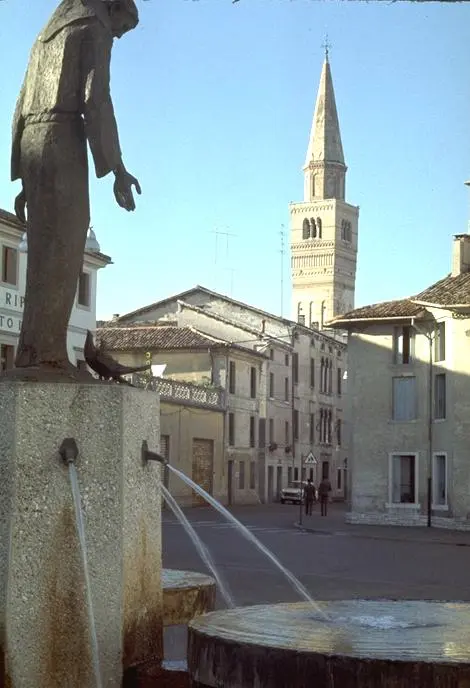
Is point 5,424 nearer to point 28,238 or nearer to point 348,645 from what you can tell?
point 28,238

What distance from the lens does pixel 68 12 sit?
5.39 m

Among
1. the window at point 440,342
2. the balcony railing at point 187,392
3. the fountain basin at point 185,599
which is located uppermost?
the window at point 440,342

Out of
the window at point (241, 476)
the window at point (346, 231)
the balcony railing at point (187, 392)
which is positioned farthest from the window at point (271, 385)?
the window at point (346, 231)

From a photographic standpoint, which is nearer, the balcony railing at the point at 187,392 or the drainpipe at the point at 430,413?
the drainpipe at the point at 430,413

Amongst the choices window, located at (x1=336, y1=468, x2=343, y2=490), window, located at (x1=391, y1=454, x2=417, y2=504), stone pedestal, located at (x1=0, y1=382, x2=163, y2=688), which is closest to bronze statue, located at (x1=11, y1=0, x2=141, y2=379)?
stone pedestal, located at (x1=0, y1=382, x2=163, y2=688)

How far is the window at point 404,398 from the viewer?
41.7m

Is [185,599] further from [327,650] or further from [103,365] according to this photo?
[327,650]

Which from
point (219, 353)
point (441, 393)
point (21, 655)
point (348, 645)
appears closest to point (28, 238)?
point (21, 655)

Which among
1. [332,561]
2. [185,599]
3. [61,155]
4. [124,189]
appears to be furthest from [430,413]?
[61,155]

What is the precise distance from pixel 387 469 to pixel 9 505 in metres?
37.8

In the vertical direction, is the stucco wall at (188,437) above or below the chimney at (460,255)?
below

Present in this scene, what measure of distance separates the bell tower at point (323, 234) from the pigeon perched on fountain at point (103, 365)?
461 ft

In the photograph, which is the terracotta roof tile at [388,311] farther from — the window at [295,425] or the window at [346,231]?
the window at [346,231]

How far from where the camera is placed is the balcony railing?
2015 inches
